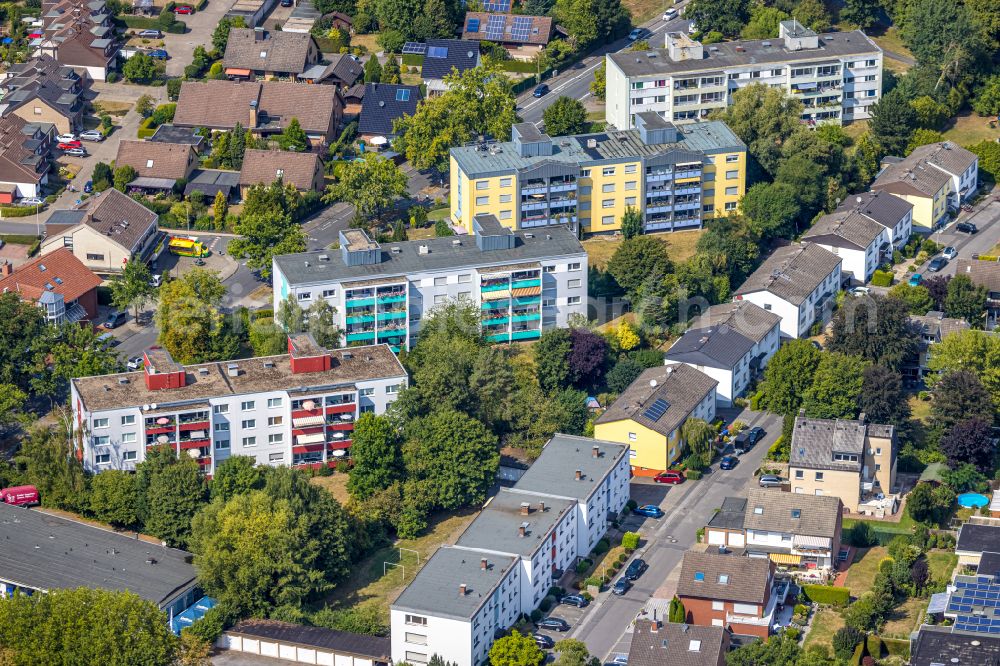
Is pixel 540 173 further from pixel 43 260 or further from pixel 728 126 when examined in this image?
pixel 43 260

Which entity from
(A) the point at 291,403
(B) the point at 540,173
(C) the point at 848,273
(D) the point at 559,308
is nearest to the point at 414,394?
(A) the point at 291,403

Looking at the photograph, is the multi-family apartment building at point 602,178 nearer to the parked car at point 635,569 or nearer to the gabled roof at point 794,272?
the gabled roof at point 794,272

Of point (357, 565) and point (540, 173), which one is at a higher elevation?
point (540, 173)

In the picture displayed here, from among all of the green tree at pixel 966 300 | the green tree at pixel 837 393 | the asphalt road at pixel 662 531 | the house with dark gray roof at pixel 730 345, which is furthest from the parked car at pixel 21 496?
the green tree at pixel 966 300

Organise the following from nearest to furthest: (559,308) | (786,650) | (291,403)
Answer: (786,650)
(291,403)
(559,308)

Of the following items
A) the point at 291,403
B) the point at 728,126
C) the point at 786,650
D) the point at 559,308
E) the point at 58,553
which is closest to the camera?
the point at 786,650

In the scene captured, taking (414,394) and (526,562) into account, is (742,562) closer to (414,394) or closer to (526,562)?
(526,562)

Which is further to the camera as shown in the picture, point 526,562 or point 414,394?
point 414,394

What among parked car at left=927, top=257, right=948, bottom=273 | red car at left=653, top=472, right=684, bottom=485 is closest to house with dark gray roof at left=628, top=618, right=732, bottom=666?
red car at left=653, top=472, right=684, bottom=485
